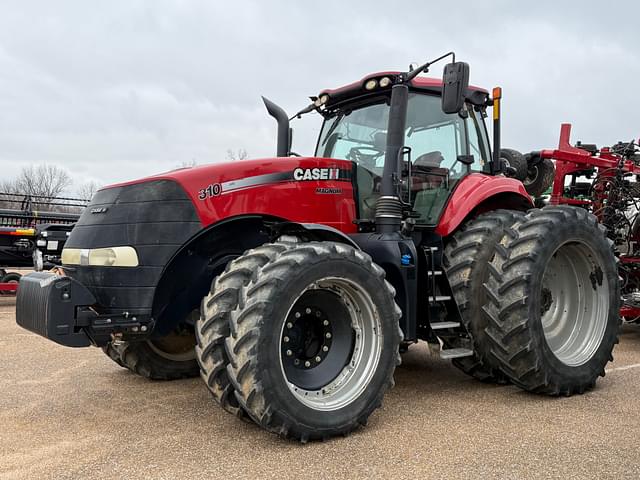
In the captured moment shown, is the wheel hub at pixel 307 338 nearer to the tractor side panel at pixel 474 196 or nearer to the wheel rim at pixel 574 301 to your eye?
the tractor side panel at pixel 474 196

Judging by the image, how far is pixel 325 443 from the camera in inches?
137

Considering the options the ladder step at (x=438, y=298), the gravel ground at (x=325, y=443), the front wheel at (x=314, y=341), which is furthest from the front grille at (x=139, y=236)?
the ladder step at (x=438, y=298)

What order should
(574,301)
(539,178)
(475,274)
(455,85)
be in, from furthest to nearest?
(539,178)
(574,301)
(475,274)
(455,85)

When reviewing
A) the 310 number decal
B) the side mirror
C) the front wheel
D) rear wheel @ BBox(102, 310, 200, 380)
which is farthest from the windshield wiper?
rear wheel @ BBox(102, 310, 200, 380)

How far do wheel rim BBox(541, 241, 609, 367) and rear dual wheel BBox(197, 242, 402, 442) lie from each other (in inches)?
75.5

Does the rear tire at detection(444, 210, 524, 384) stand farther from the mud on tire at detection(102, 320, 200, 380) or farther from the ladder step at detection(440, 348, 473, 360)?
the mud on tire at detection(102, 320, 200, 380)

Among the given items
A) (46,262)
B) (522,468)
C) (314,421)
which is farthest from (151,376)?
(46,262)

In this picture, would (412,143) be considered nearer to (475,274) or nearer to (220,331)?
(475,274)

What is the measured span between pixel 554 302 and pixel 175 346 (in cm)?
337

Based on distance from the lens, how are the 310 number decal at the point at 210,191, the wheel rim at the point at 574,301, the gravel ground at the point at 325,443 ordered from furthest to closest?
the wheel rim at the point at 574,301, the 310 number decal at the point at 210,191, the gravel ground at the point at 325,443

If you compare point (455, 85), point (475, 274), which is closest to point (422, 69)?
point (455, 85)

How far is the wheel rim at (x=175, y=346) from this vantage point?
497cm

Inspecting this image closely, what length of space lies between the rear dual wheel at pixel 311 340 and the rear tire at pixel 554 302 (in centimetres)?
104

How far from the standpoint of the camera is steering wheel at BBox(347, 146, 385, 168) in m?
4.94
